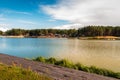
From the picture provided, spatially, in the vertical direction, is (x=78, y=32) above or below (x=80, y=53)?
above

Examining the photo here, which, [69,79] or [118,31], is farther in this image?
[118,31]

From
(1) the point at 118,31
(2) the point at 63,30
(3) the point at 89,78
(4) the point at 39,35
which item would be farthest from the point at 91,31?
(3) the point at 89,78

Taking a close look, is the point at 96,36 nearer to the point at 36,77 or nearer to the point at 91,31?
the point at 91,31

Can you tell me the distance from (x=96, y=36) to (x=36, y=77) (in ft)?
351

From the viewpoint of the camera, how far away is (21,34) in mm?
150875

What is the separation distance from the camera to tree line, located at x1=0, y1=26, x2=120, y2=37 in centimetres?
11150

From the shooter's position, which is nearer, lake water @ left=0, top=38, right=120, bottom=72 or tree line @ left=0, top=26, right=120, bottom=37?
lake water @ left=0, top=38, right=120, bottom=72

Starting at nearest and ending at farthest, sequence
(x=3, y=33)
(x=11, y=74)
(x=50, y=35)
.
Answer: (x=11, y=74) → (x=50, y=35) → (x=3, y=33)

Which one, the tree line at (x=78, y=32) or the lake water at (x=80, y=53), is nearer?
the lake water at (x=80, y=53)

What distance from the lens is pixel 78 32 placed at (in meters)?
127

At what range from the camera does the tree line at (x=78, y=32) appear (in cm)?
11150

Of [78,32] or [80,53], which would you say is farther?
[78,32]

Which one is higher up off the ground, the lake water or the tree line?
the tree line

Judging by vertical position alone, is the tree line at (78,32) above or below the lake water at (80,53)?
above
